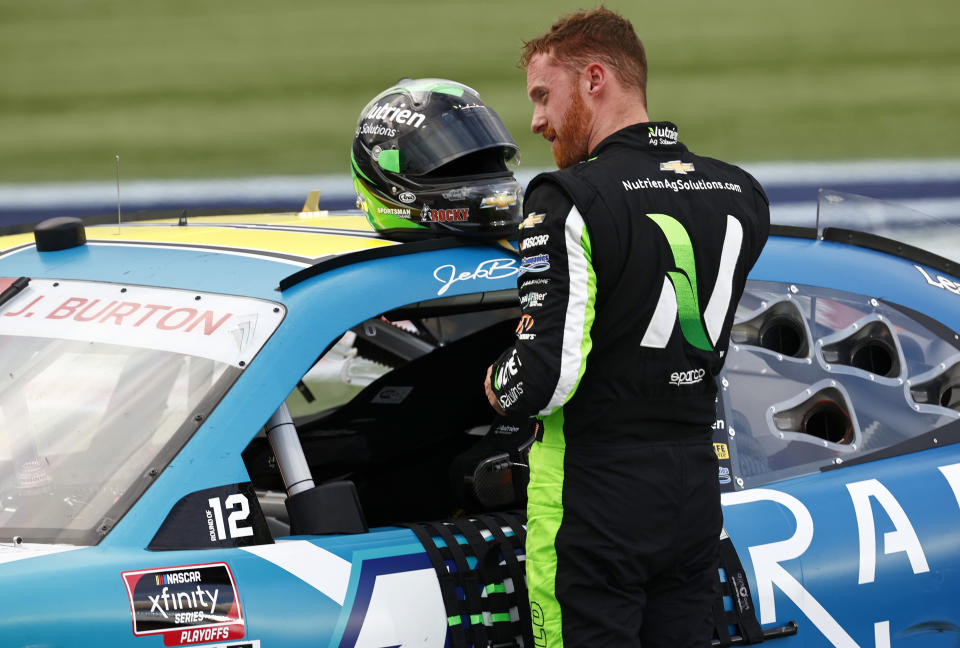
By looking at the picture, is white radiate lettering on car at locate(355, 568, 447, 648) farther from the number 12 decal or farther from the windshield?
the windshield

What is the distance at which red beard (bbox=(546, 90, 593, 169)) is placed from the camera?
1802 mm

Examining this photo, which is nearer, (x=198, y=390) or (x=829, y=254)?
(x=198, y=390)

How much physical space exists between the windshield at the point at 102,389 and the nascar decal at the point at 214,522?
0.08m

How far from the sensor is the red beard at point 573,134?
1.80 metres

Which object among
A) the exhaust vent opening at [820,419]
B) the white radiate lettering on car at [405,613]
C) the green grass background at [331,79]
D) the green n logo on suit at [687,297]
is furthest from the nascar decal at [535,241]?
the green grass background at [331,79]

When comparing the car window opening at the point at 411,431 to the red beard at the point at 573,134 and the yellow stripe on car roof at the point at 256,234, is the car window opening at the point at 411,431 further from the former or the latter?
the red beard at the point at 573,134

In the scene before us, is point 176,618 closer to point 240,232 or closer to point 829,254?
point 240,232

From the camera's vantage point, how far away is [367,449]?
273 centimetres

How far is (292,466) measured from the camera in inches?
72.6

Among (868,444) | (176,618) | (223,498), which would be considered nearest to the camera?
(176,618)

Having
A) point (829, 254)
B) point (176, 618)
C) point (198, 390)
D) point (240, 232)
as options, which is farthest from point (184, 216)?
point (829, 254)

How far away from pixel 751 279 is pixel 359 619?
1.15 meters

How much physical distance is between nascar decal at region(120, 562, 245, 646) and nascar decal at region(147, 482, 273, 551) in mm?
46

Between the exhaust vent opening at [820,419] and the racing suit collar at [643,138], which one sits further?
the exhaust vent opening at [820,419]
